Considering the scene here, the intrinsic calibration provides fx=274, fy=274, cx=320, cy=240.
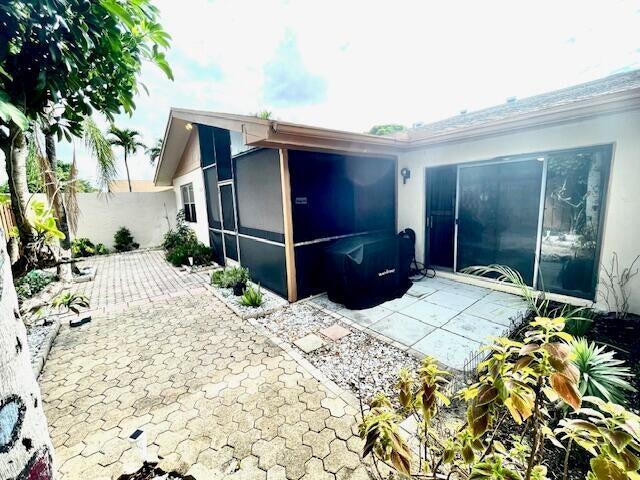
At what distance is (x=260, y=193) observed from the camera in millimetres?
5395

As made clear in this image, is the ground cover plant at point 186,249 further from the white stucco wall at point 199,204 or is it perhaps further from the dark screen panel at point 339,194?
the dark screen panel at point 339,194

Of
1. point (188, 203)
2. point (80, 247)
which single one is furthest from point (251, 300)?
point (80, 247)

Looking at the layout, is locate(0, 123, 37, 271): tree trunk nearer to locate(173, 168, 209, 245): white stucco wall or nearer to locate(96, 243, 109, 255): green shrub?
locate(173, 168, 209, 245): white stucco wall

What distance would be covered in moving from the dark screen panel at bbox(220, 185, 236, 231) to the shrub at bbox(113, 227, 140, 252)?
23.6 feet

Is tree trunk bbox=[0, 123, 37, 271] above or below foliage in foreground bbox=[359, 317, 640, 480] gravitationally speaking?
above

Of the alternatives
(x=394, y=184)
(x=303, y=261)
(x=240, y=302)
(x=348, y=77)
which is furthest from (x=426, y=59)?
(x=240, y=302)

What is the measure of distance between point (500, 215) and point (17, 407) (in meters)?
6.22

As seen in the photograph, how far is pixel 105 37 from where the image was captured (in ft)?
4.63

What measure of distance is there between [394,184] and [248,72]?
18.1 feet

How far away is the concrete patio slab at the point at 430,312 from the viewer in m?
4.14

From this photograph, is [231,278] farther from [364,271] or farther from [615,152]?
[615,152]

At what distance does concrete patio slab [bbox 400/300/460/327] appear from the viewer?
4137mm

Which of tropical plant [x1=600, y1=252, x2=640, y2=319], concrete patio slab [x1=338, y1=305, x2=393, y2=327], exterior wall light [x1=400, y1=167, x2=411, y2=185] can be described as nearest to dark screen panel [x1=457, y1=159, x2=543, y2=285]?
tropical plant [x1=600, y1=252, x2=640, y2=319]

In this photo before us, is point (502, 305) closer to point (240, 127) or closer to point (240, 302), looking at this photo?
point (240, 302)
